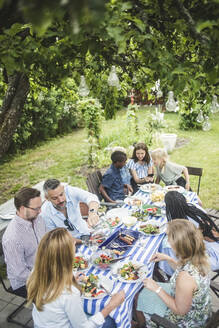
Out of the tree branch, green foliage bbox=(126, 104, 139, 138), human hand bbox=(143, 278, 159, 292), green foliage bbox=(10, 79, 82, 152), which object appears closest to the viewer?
the tree branch

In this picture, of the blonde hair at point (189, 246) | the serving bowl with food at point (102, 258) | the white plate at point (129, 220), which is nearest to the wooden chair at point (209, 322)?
the blonde hair at point (189, 246)

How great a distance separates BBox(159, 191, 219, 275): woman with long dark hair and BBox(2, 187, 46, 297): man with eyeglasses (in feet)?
4.68

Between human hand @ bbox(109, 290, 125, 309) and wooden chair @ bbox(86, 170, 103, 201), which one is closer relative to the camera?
Answer: human hand @ bbox(109, 290, 125, 309)

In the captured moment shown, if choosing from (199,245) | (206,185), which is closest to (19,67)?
(199,245)

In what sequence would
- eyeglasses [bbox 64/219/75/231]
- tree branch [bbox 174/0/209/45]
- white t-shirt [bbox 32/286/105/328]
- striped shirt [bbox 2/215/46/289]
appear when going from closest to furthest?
tree branch [bbox 174/0/209/45], white t-shirt [bbox 32/286/105/328], striped shirt [bbox 2/215/46/289], eyeglasses [bbox 64/219/75/231]

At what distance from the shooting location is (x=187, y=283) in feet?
7.27

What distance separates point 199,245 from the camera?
2.40m

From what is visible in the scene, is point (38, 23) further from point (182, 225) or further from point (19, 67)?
point (182, 225)

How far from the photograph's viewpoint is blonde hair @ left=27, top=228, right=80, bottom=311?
2.01m

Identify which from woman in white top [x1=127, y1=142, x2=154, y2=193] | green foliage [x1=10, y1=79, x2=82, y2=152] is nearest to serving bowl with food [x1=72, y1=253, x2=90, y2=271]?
woman in white top [x1=127, y1=142, x2=154, y2=193]

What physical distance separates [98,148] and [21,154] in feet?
12.7

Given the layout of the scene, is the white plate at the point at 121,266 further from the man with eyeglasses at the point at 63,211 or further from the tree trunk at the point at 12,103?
the tree trunk at the point at 12,103

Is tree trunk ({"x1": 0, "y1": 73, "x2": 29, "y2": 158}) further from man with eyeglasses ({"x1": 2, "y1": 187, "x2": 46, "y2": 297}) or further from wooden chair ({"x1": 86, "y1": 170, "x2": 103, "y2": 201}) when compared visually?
wooden chair ({"x1": 86, "y1": 170, "x2": 103, "y2": 201})

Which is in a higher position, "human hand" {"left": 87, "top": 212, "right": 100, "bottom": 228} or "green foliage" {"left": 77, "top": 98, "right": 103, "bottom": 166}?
"green foliage" {"left": 77, "top": 98, "right": 103, "bottom": 166}
